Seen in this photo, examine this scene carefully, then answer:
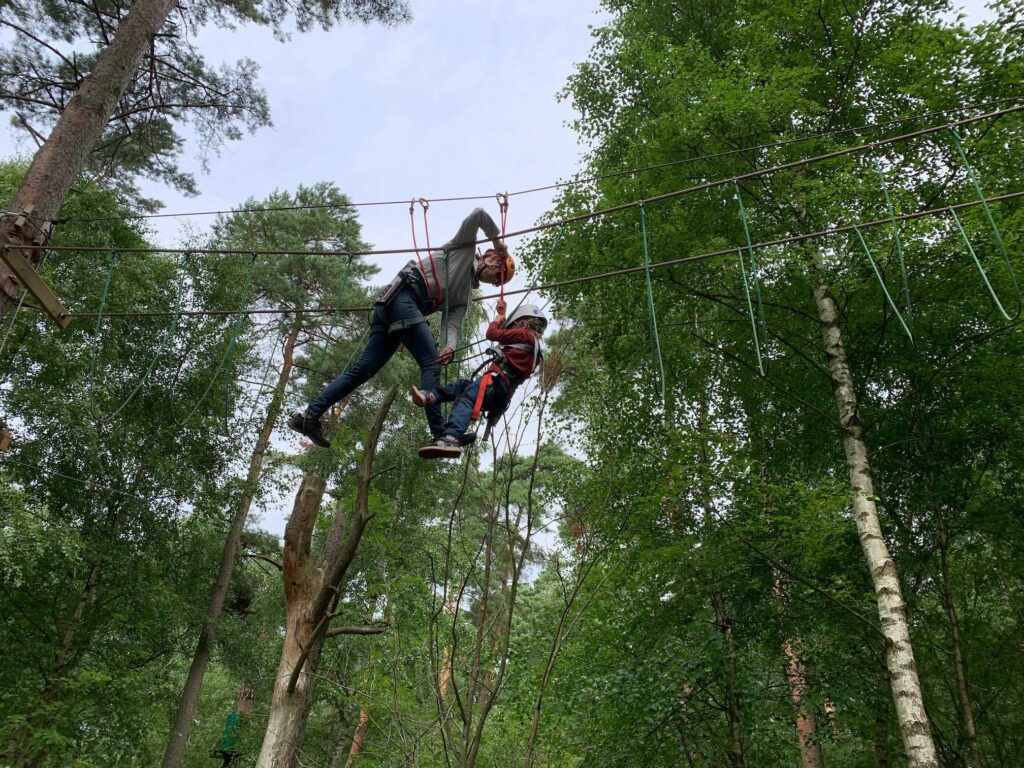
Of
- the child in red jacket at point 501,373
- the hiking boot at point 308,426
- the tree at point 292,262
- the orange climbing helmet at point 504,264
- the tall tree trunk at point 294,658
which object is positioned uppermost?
the tree at point 292,262

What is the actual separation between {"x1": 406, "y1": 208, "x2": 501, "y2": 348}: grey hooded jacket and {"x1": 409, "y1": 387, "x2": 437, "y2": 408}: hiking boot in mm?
333

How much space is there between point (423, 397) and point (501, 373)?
1.69 feet

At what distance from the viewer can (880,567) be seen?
5.15m

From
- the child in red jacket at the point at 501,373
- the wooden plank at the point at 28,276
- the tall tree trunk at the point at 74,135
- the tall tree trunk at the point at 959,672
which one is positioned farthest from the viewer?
the tall tree trunk at the point at 959,672

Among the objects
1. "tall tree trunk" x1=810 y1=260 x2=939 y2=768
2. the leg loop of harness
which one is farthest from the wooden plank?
"tall tree trunk" x1=810 y1=260 x2=939 y2=768

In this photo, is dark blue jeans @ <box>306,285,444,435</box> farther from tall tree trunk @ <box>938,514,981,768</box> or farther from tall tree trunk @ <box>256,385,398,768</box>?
tall tree trunk @ <box>938,514,981,768</box>

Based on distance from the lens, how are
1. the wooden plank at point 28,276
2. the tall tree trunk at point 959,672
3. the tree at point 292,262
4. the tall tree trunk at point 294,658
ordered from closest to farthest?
the wooden plank at point 28,276
the tall tree trunk at point 294,658
the tall tree trunk at point 959,672
the tree at point 292,262

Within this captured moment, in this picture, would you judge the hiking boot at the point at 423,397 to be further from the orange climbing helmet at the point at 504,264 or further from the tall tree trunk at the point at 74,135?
the tall tree trunk at the point at 74,135

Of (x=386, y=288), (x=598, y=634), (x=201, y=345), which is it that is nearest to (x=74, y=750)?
(x=201, y=345)

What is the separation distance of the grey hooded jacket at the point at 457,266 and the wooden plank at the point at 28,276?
2526 millimetres

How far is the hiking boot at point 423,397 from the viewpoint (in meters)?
4.24

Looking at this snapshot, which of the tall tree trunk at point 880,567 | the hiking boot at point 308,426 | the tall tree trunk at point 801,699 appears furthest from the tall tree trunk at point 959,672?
the hiking boot at point 308,426

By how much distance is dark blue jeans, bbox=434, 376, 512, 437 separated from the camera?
4207 millimetres

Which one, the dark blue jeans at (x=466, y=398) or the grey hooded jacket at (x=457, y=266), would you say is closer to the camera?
the dark blue jeans at (x=466, y=398)
